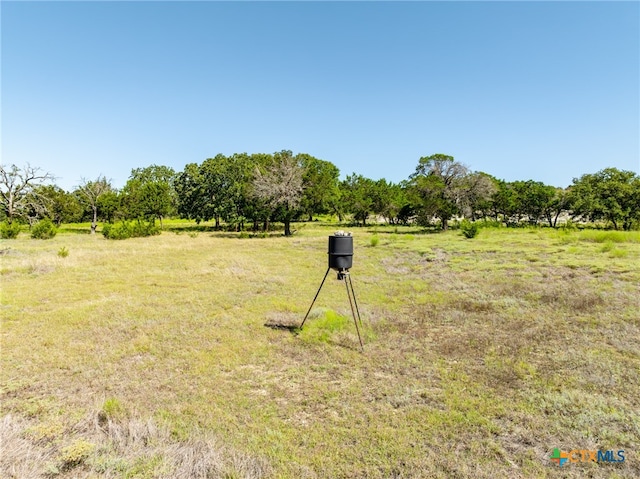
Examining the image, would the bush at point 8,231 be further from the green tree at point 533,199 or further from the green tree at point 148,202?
the green tree at point 533,199

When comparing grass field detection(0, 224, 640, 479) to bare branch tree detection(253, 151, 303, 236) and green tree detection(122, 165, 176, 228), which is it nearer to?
bare branch tree detection(253, 151, 303, 236)

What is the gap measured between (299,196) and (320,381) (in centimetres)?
2846

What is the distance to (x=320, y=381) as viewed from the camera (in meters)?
5.36

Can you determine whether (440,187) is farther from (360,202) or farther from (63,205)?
(63,205)

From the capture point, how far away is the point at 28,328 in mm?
7586

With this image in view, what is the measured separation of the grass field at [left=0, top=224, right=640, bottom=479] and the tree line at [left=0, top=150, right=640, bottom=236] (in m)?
22.1

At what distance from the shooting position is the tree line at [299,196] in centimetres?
3189

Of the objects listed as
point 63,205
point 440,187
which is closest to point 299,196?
point 440,187

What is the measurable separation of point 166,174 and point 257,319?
81677 millimetres

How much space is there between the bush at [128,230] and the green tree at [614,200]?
46.0 m

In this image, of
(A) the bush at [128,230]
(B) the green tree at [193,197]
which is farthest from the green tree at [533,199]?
(A) the bush at [128,230]

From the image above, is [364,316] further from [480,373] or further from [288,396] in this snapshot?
[288,396]

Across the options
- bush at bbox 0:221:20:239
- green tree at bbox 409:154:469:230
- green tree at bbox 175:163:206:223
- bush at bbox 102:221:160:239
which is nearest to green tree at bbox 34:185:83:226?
green tree at bbox 175:163:206:223

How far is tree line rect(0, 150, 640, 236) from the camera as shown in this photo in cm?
3189
